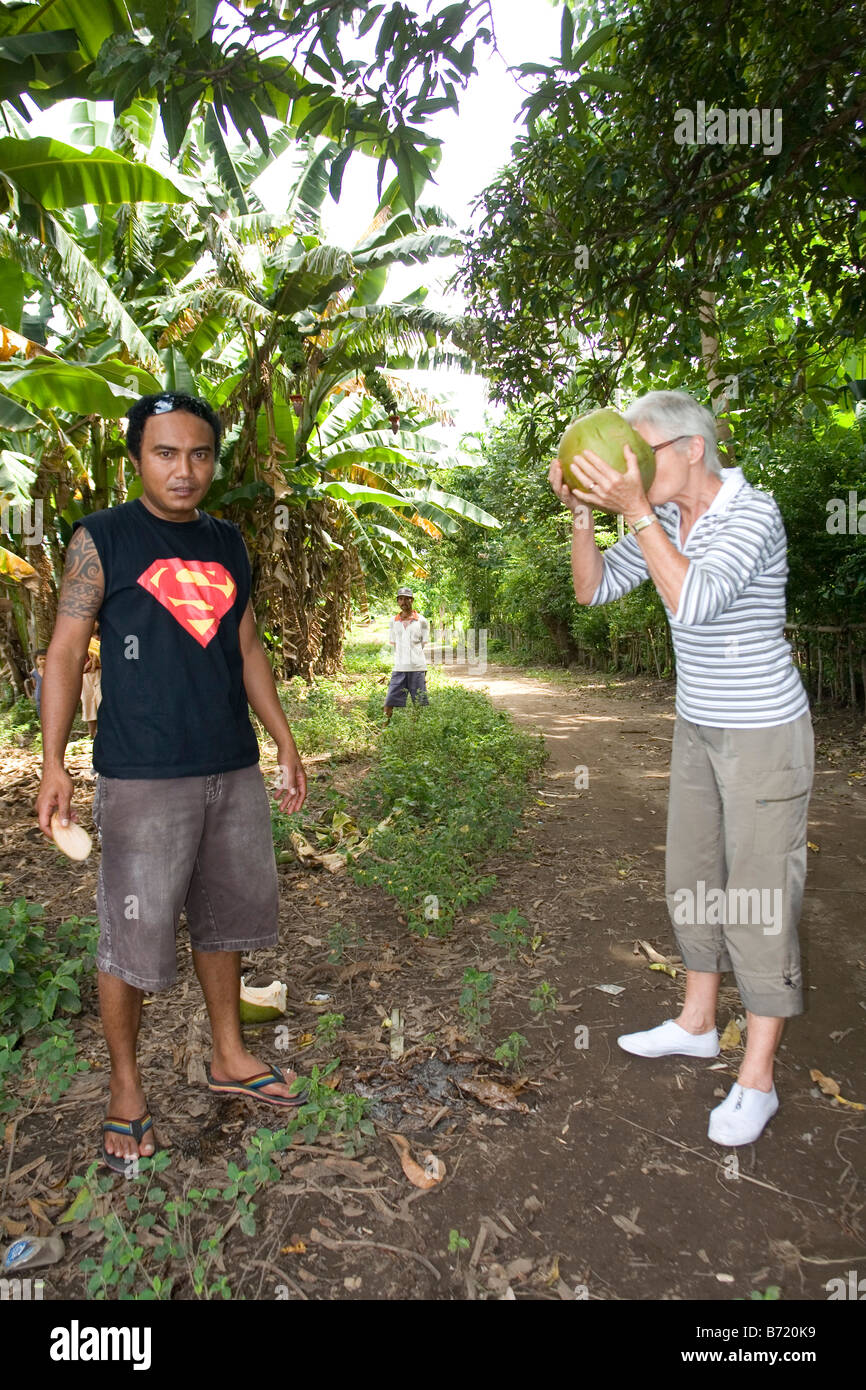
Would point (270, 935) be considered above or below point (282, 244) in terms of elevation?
below

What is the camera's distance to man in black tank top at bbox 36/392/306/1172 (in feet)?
7.41

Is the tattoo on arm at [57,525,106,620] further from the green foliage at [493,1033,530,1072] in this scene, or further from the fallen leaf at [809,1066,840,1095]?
the fallen leaf at [809,1066,840,1095]

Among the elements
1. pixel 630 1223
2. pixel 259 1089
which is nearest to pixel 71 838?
pixel 259 1089

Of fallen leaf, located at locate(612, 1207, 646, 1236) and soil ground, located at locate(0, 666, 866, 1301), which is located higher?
soil ground, located at locate(0, 666, 866, 1301)

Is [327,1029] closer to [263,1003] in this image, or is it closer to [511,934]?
[263,1003]

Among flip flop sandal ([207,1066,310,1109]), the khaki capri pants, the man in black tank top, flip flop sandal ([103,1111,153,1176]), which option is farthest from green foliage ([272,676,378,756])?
the khaki capri pants

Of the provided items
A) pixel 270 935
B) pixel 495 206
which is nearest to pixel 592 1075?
pixel 270 935

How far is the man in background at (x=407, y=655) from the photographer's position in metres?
9.36

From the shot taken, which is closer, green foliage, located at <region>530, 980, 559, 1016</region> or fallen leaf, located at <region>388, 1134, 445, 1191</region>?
fallen leaf, located at <region>388, 1134, 445, 1191</region>

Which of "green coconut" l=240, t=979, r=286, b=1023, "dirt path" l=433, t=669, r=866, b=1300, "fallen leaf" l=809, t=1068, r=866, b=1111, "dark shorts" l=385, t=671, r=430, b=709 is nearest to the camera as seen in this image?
"dirt path" l=433, t=669, r=866, b=1300

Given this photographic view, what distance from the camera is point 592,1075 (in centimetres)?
276

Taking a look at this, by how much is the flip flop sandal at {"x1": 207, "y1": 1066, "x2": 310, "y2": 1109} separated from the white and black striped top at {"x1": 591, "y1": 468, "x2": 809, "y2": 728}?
1.72m

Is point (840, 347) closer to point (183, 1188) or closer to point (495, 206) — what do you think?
point (495, 206)

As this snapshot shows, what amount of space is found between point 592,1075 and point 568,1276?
2.76 ft
